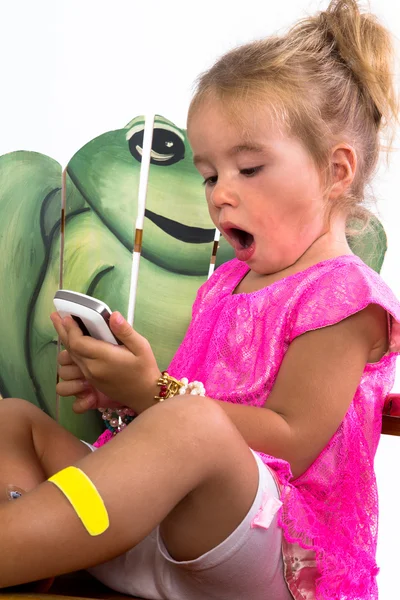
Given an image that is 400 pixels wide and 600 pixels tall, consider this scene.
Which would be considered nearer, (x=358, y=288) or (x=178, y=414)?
(x=178, y=414)

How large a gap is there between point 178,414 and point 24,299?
0.74 meters

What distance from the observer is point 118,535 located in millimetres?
858

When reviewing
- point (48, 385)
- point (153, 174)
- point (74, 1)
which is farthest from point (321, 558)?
point (74, 1)

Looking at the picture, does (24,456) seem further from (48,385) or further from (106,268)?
(106,268)

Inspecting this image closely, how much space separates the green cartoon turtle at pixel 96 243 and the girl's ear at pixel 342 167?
15.2 inches

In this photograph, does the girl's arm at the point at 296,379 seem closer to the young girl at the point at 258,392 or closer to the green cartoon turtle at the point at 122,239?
the young girl at the point at 258,392

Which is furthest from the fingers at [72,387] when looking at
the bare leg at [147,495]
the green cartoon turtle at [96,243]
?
the bare leg at [147,495]

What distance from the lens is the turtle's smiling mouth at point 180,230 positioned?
162 cm

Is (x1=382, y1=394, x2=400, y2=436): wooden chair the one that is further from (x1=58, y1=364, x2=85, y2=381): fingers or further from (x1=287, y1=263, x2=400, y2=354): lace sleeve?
(x1=58, y1=364, x2=85, y2=381): fingers

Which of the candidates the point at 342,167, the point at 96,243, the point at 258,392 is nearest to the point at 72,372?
the point at 258,392

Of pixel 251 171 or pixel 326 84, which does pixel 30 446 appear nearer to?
pixel 251 171

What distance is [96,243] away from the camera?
1.61m

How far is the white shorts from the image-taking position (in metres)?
0.97

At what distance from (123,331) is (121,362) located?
0.14 ft
